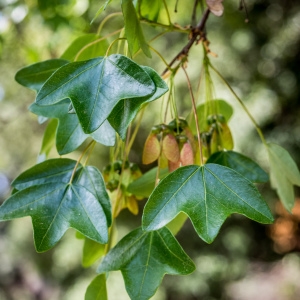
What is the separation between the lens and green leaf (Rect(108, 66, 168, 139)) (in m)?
0.41

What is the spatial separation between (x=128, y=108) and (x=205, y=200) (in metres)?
0.13

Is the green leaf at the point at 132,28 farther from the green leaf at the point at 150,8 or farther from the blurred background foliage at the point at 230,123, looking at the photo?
the blurred background foliage at the point at 230,123

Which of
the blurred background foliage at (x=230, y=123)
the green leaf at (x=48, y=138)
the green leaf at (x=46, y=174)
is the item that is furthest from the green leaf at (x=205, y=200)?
the blurred background foliage at (x=230, y=123)

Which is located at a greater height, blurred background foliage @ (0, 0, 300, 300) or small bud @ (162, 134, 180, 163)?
small bud @ (162, 134, 180, 163)

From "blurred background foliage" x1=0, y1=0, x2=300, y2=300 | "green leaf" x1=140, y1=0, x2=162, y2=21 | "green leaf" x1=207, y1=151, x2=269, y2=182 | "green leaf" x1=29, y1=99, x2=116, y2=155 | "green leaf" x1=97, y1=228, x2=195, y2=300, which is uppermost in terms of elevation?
"green leaf" x1=140, y1=0, x2=162, y2=21

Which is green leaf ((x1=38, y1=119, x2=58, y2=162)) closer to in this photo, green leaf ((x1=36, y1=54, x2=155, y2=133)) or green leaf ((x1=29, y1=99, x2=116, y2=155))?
green leaf ((x1=29, y1=99, x2=116, y2=155))

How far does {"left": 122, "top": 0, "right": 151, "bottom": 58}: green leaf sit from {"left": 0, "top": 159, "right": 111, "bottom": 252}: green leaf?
162 mm

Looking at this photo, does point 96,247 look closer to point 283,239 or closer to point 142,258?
point 142,258

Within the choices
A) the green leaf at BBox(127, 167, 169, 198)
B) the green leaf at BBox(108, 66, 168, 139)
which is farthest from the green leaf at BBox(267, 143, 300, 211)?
the green leaf at BBox(108, 66, 168, 139)

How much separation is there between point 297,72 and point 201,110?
145 centimetres

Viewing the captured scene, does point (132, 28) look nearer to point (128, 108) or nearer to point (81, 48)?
point (128, 108)

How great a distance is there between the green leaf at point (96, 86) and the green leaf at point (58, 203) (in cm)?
12

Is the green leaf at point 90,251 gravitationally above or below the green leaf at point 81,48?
below

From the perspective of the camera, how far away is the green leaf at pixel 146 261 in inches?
20.1
